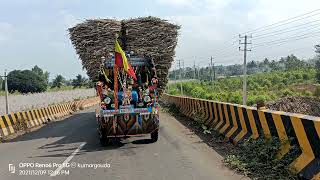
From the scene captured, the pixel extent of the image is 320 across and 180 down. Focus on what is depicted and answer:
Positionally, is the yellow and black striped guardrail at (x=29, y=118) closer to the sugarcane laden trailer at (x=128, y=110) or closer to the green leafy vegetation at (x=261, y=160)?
the sugarcane laden trailer at (x=128, y=110)

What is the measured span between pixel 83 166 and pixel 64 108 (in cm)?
2120

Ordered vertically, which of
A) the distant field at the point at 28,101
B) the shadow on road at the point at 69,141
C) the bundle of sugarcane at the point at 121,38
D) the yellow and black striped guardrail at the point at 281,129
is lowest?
the distant field at the point at 28,101

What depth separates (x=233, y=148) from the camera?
11133 mm

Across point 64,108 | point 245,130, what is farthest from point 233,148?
point 64,108

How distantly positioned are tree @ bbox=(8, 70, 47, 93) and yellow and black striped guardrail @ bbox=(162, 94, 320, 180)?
240ft

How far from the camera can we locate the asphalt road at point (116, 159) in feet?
27.9

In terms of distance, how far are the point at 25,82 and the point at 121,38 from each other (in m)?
72.5

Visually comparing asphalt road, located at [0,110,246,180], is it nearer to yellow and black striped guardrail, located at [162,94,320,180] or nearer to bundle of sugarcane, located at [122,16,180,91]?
yellow and black striped guardrail, located at [162,94,320,180]

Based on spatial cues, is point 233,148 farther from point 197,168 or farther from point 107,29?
point 107,29

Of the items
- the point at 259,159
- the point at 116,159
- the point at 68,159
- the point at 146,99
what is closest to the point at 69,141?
the point at 146,99

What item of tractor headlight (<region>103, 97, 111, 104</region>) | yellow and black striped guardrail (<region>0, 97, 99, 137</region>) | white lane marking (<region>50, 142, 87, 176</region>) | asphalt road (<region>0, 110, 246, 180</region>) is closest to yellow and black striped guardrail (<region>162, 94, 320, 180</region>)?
asphalt road (<region>0, 110, 246, 180</region>)

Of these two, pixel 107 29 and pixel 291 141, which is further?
pixel 107 29

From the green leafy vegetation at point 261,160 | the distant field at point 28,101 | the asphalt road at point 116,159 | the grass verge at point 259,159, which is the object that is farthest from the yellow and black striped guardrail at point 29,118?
the green leafy vegetation at point 261,160

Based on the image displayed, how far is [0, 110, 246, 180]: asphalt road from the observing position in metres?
8.49
